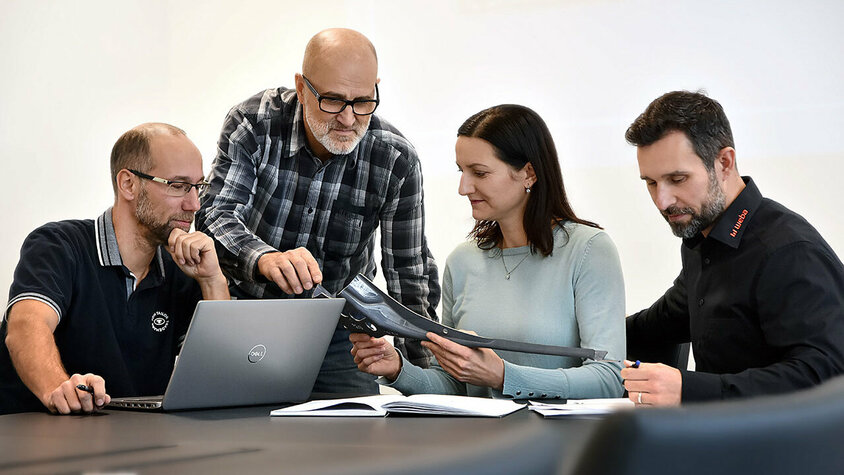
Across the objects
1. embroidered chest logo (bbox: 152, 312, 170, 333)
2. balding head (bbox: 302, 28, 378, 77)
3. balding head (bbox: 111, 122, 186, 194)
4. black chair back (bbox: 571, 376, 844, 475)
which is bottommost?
embroidered chest logo (bbox: 152, 312, 170, 333)

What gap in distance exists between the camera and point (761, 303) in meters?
1.73

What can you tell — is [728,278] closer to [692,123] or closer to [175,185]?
[692,123]

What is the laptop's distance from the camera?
1468 mm

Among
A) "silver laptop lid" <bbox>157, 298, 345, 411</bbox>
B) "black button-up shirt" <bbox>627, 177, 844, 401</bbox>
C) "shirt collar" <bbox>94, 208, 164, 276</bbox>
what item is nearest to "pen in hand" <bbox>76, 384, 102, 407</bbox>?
"silver laptop lid" <bbox>157, 298, 345, 411</bbox>

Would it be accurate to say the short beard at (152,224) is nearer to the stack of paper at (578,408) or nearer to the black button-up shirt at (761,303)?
the stack of paper at (578,408)

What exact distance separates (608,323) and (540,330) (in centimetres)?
18

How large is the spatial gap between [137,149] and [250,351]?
99cm

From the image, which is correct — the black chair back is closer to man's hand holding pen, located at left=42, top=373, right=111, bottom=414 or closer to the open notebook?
the open notebook

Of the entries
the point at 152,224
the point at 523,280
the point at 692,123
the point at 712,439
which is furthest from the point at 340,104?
the point at 712,439

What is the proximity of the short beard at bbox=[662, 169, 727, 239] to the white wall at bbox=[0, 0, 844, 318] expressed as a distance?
1.45 metres

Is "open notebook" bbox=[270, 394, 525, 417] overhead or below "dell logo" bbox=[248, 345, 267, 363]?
below

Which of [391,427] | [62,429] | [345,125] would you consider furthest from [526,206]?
[62,429]

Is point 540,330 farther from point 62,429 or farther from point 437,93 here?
point 437,93

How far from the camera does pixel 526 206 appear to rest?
2.20 metres
